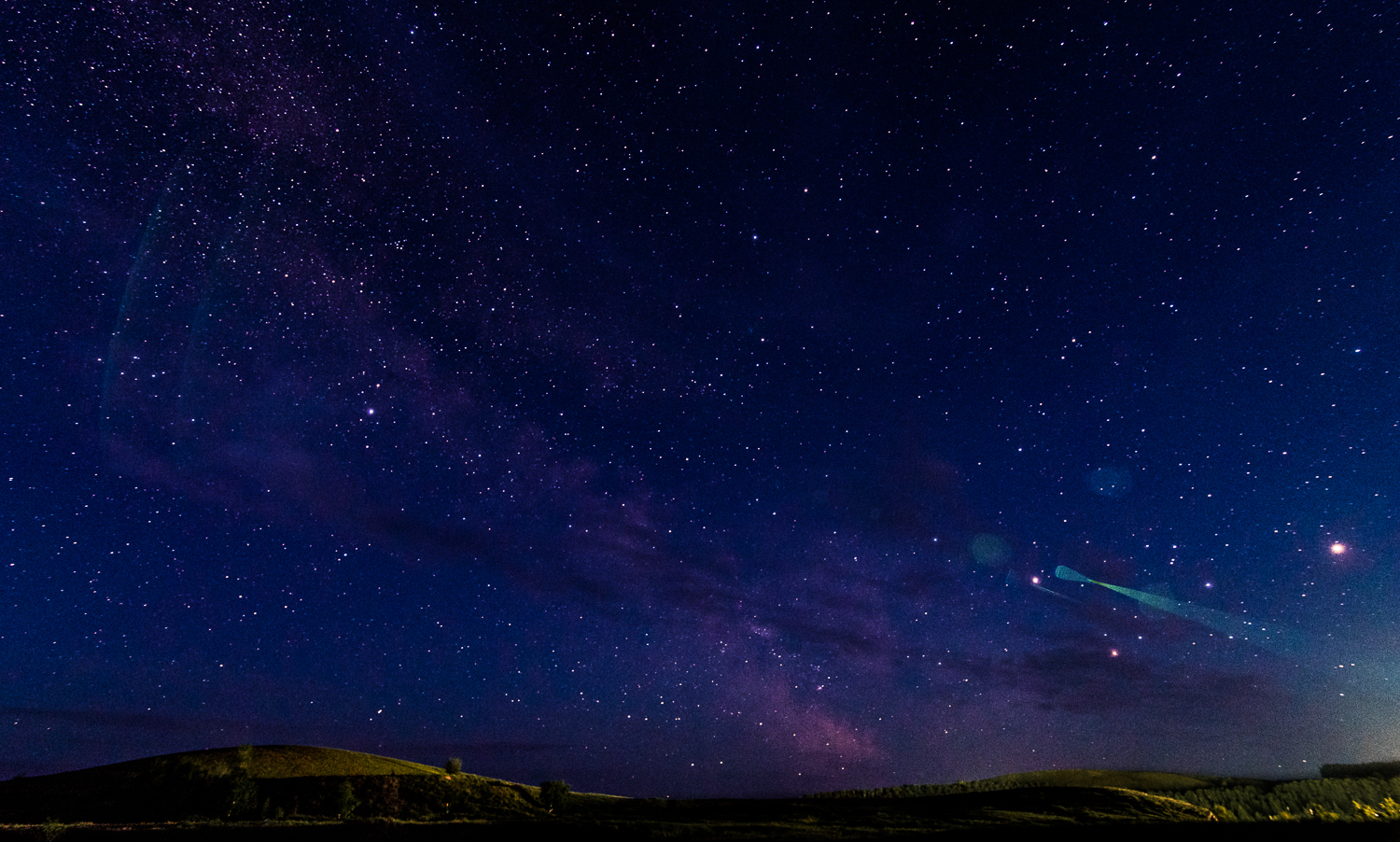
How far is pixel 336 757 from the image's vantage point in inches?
2334

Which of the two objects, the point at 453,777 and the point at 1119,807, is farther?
the point at 453,777

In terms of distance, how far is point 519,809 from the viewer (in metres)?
42.7

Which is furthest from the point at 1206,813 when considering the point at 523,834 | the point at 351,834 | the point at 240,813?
the point at 240,813

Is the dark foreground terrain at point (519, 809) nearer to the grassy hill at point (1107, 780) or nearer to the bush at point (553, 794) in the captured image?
the bush at point (553, 794)

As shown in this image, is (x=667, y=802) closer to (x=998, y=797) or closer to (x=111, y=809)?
(x=998, y=797)

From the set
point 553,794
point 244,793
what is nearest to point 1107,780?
point 553,794

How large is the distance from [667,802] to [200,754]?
1785 inches

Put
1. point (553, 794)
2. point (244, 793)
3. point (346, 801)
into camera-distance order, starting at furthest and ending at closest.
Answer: point (553, 794) → point (244, 793) → point (346, 801)

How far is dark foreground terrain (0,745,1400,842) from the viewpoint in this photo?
2509 cm

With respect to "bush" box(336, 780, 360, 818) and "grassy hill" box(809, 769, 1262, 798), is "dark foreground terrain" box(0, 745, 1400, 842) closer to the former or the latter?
"bush" box(336, 780, 360, 818)

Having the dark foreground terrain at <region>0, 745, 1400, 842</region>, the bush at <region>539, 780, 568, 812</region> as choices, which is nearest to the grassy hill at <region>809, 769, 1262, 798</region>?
the dark foreground terrain at <region>0, 745, 1400, 842</region>

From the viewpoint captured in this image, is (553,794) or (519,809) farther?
(553,794)

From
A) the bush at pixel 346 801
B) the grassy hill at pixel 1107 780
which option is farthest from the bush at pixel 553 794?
the grassy hill at pixel 1107 780

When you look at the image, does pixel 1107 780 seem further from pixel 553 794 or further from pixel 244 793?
pixel 244 793
